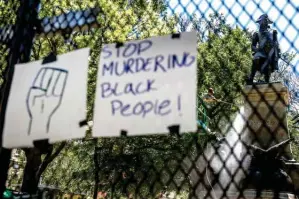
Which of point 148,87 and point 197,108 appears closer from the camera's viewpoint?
point 148,87

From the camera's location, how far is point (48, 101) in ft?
4.79

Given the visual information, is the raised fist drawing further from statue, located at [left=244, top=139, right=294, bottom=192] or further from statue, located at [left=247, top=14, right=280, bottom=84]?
statue, located at [left=247, top=14, right=280, bottom=84]

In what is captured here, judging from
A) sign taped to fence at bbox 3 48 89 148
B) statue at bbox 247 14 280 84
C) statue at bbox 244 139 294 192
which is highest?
statue at bbox 247 14 280 84

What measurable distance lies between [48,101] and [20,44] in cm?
44

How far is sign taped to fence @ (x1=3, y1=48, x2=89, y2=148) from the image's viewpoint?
139 cm

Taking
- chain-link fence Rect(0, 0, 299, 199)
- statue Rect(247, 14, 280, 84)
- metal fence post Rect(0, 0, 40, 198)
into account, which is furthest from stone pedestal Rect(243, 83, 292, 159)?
statue Rect(247, 14, 280, 84)

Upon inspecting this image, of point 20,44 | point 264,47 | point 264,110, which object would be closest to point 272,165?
point 264,110

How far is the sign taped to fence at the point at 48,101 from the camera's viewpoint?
1.39m

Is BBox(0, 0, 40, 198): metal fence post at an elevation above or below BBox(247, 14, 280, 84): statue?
below

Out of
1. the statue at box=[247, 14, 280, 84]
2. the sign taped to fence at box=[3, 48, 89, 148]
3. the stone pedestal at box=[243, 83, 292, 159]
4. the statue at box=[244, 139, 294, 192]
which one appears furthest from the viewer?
the statue at box=[247, 14, 280, 84]

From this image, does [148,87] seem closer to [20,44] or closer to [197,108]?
[20,44]

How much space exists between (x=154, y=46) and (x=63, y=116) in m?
0.51

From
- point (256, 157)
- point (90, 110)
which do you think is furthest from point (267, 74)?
point (90, 110)

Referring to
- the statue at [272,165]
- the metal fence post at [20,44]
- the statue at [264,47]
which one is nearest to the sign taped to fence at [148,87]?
the metal fence post at [20,44]
